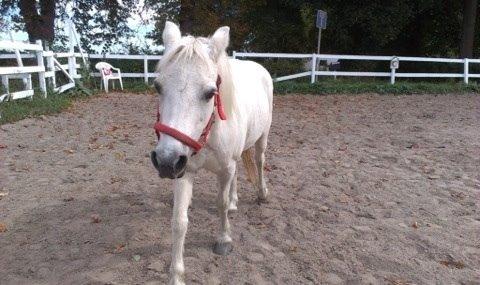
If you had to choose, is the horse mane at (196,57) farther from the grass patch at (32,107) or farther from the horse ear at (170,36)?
the grass patch at (32,107)

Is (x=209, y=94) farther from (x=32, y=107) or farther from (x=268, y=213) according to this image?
(x=32, y=107)

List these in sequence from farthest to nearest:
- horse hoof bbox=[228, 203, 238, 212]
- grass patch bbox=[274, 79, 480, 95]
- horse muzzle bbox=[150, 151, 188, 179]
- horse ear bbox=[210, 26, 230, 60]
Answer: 1. grass patch bbox=[274, 79, 480, 95]
2. horse hoof bbox=[228, 203, 238, 212]
3. horse ear bbox=[210, 26, 230, 60]
4. horse muzzle bbox=[150, 151, 188, 179]

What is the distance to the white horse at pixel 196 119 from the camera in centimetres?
221

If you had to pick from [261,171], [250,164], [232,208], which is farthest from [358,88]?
[232,208]

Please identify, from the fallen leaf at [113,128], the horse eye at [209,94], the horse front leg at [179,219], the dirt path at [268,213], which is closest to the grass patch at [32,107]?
the dirt path at [268,213]

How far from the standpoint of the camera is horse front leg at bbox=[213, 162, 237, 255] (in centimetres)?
308

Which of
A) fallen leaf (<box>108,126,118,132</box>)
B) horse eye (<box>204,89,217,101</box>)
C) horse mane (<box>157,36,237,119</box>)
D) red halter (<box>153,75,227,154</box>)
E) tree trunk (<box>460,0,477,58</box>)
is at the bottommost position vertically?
fallen leaf (<box>108,126,118,132</box>)

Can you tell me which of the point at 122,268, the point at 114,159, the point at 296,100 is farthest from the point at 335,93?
the point at 122,268

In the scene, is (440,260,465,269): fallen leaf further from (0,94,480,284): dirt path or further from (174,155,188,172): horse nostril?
(174,155,188,172): horse nostril

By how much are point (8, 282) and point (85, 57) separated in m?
13.0

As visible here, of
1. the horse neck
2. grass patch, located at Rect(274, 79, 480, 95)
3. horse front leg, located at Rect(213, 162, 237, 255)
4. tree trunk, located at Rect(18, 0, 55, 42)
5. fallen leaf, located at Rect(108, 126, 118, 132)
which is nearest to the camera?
the horse neck

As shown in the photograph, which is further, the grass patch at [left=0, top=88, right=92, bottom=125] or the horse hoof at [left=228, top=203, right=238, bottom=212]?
the grass patch at [left=0, top=88, right=92, bottom=125]

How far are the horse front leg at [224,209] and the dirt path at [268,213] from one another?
81 mm

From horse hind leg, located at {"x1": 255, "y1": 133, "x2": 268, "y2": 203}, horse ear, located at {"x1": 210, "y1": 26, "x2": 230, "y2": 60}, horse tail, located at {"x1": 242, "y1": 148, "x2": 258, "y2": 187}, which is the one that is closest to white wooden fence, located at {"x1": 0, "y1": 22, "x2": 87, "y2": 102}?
horse hind leg, located at {"x1": 255, "y1": 133, "x2": 268, "y2": 203}
